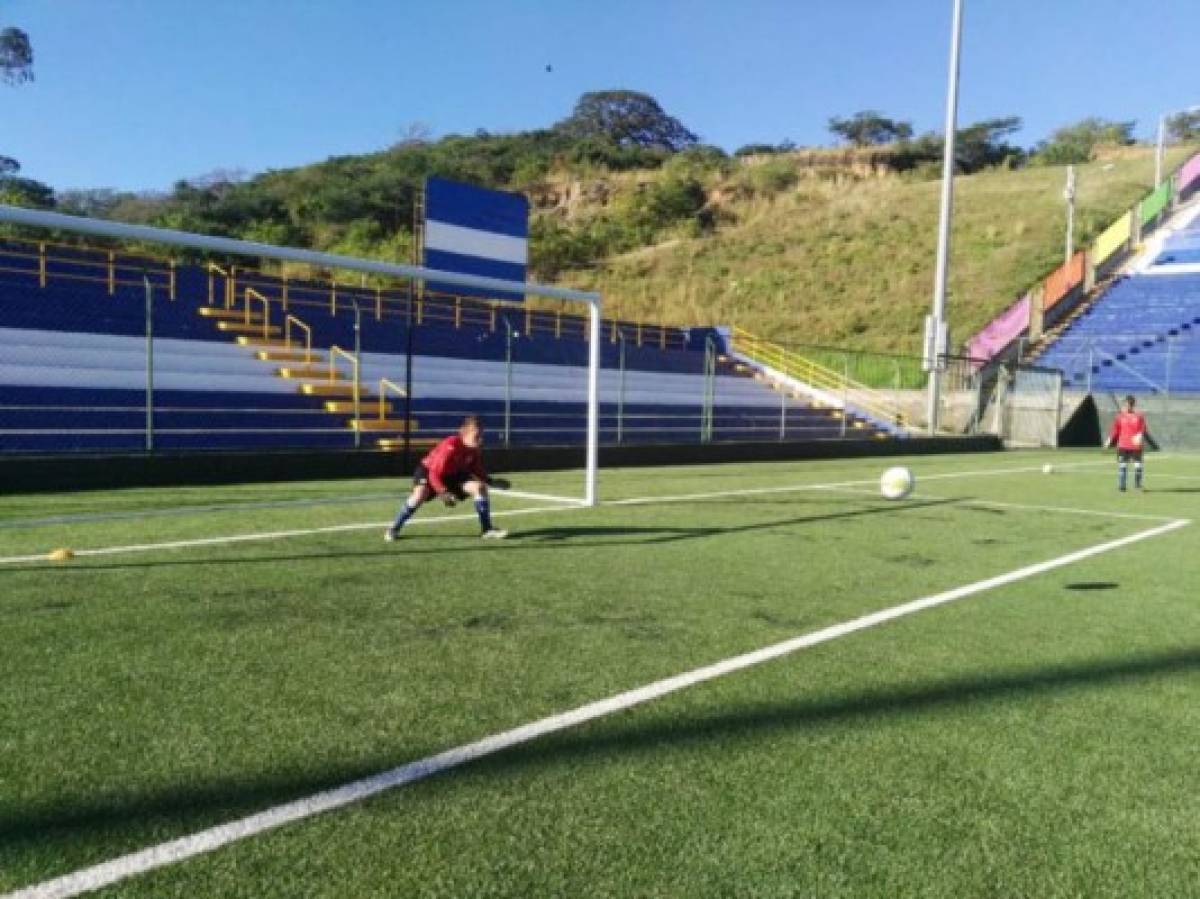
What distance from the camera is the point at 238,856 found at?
2514 millimetres

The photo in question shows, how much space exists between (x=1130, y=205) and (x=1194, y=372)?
24466 millimetres

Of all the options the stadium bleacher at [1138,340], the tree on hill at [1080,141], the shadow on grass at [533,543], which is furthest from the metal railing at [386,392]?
the tree on hill at [1080,141]

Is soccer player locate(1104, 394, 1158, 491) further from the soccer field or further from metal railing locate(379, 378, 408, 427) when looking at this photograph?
metal railing locate(379, 378, 408, 427)

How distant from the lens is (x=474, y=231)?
770 inches

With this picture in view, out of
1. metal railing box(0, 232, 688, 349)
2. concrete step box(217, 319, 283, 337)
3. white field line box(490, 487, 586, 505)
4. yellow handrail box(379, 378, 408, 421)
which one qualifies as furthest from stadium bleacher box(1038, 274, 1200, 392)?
white field line box(490, 487, 586, 505)

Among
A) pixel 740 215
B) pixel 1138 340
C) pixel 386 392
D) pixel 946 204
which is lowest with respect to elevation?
pixel 386 392

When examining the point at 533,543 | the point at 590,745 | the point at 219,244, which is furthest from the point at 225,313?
the point at 590,745

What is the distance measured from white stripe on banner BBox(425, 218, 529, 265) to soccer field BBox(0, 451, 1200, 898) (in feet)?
40.1

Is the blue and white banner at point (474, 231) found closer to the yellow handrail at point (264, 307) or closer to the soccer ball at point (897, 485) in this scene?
the yellow handrail at point (264, 307)

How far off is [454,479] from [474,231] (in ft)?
41.5

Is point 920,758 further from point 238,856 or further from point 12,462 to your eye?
point 12,462

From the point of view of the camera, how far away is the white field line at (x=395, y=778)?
7.83ft

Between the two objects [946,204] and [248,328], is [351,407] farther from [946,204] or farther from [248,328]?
[946,204]

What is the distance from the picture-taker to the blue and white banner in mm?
18859
